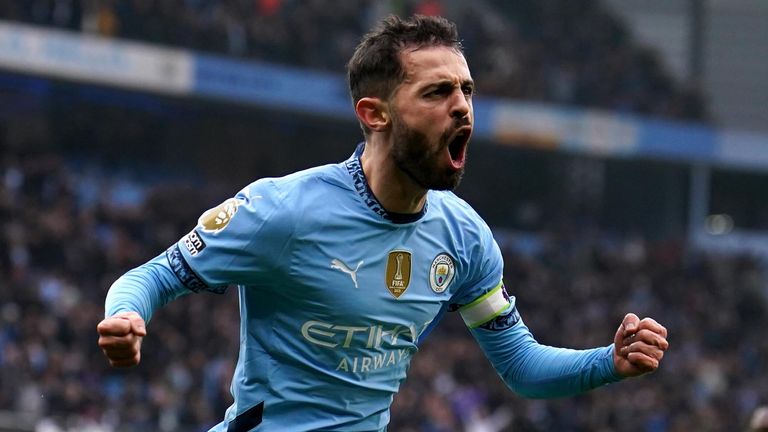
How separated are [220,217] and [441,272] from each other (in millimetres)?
705

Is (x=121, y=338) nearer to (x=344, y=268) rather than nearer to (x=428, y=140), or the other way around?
(x=344, y=268)

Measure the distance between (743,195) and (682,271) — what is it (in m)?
5.53

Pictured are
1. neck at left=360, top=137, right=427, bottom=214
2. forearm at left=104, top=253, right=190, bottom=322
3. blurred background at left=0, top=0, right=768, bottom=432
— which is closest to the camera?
forearm at left=104, top=253, right=190, bottom=322

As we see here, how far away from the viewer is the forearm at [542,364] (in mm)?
4114

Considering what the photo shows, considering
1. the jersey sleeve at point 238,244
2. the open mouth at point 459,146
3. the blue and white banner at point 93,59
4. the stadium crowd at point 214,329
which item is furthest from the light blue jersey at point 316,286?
the blue and white banner at point 93,59

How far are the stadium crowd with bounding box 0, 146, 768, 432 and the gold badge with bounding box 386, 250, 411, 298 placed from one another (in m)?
8.80

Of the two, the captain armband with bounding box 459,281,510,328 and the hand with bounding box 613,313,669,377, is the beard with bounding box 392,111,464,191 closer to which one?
the captain armband with bounding box 459,281,510,328

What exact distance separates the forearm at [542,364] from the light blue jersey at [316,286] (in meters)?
0.04

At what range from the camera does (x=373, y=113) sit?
13.2ft

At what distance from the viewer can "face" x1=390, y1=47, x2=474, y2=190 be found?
3.88m

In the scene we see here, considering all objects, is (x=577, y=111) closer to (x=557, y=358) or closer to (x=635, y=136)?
(x=635, y=136)

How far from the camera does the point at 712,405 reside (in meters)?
19.9

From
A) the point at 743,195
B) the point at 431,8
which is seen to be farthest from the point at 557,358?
the point at 743,195

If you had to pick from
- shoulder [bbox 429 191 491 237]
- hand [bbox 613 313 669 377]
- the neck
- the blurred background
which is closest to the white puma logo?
the neck
